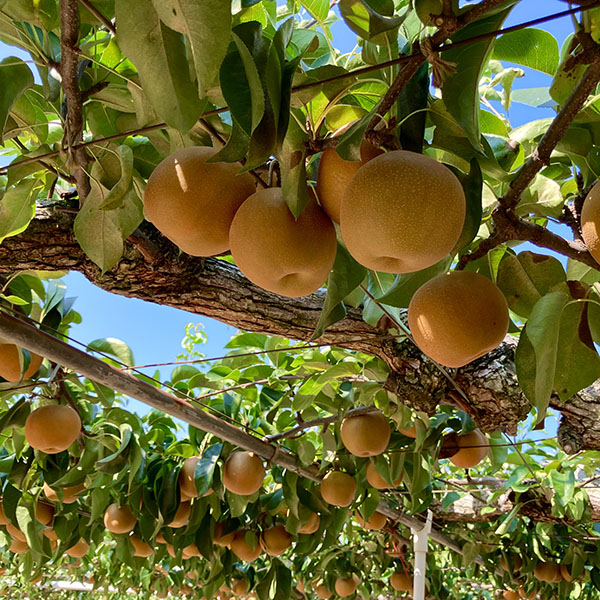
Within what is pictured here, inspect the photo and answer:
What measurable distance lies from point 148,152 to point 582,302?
2.65ft

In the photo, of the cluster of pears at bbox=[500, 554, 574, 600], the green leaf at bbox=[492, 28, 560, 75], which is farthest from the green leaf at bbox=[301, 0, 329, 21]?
the cluster of pears at bbox=[500, 554, 574, 600]

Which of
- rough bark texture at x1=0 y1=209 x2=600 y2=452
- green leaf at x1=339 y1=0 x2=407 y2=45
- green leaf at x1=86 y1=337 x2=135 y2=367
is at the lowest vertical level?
green leaf at x1=339 y1=0 x2=407 y2=45

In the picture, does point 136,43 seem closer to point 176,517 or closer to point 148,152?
point 148,152

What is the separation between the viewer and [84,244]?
38.2 inches

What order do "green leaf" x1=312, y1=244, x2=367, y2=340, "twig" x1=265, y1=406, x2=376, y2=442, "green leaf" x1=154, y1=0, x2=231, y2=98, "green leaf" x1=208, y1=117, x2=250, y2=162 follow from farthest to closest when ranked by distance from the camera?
1. "twig" x1=265, y1=406, x2=376, y2=442
2. "green leaf" x1=312, y1=244, x2=367, y2=340
3. "green leaf" x1=208, y1=117, x2=250, y2=162
4. "green leaf" x1=154, y1=0, x2=231, y2=98

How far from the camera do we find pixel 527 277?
92cm

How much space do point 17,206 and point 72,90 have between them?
35 cm

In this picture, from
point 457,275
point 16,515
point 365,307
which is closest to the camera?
point 457,275

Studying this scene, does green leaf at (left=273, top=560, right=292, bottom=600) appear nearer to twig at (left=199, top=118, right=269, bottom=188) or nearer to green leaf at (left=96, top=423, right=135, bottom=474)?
green leaf at (left=96, top=423, right=135, bottom=474)

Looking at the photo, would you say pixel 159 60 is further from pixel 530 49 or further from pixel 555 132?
pixel 530 49

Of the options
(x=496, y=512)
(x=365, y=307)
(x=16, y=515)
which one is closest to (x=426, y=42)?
(x=365, y=307)

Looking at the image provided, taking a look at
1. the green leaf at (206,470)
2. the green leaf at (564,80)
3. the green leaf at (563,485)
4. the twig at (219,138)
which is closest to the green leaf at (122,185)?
the twig at (219,138)

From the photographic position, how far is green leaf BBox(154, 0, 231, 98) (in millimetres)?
455

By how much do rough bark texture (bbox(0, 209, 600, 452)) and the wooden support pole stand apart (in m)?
0.19
